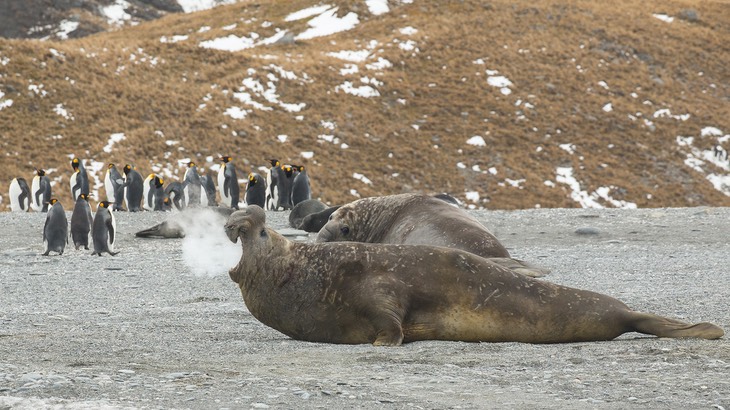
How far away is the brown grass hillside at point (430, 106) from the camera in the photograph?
122 ft

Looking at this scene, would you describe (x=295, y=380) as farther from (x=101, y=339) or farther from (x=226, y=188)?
Answer: (x=226, y=188)

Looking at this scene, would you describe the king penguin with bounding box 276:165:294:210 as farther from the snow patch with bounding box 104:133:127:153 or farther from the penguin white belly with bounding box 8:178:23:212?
the snow patch with bounding box 104:133:127:153

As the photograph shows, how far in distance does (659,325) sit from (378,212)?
4729 millimetres

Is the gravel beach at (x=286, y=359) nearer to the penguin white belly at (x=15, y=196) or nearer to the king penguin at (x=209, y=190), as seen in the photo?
the king penguin at (x=209, y=190)

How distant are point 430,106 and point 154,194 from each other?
2162 cm

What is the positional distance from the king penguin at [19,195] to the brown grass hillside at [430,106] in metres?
2.82

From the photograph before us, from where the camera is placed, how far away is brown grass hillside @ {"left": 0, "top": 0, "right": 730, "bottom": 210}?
3709 cm

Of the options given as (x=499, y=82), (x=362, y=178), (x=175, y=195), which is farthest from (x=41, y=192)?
(x=499, y=82)

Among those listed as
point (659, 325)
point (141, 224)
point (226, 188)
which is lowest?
point (226, 188)

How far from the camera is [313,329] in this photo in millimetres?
6551

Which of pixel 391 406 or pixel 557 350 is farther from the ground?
pixel 391 406

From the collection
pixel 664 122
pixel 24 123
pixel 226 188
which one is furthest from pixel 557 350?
pixel 664 122

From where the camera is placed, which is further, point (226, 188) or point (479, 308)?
point (226, 188)

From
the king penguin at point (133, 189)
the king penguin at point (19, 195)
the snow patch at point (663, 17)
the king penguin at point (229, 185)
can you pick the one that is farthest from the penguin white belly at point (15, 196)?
the snow patch at point (663, 17)
